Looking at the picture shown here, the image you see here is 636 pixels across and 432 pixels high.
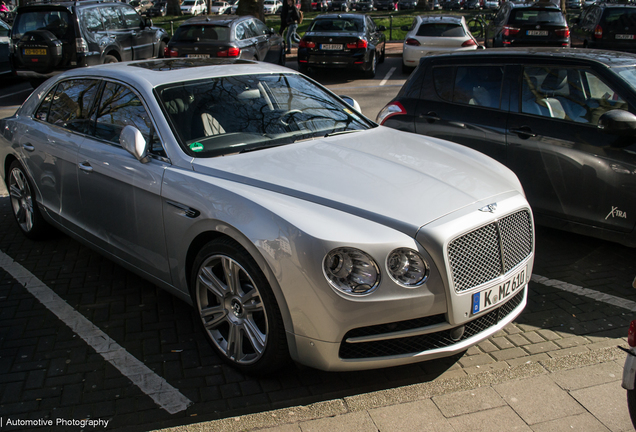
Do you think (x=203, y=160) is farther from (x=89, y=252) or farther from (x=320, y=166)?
(x=89, y=252)

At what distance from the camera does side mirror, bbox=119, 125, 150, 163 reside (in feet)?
11.8

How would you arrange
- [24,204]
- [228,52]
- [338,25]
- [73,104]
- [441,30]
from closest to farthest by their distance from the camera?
1. [73,104]
2. [24,204]
3. [228,52]
4. [338,25]
5. [441,30]

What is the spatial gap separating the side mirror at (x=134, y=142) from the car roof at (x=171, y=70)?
0.43 metres

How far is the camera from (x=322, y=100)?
15.1ft

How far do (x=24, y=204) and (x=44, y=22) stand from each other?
9.20 m

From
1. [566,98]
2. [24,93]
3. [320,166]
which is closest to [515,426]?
[320,166]

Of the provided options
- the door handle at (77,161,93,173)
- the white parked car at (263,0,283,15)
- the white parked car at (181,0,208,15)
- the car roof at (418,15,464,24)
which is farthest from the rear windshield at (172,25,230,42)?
the white parked car at (263,0,283,15)

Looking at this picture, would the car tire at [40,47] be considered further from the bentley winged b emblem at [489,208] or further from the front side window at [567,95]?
the bentley winged b emblem at [489,208]

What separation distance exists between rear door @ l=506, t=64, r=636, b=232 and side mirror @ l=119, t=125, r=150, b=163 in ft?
10.3

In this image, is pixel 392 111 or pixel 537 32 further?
pixel 537 32

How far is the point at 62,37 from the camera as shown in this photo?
12.6 m

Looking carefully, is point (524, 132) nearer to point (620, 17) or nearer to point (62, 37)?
point (62, 37)

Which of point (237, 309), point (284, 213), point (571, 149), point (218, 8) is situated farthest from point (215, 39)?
point (218, 8)

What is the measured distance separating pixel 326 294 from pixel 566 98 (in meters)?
3.35
